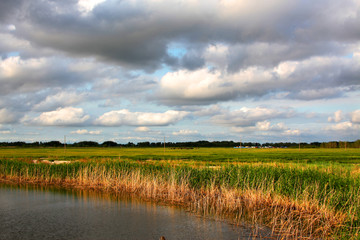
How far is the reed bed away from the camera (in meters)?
13.6

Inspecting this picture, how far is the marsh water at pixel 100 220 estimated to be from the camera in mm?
13094

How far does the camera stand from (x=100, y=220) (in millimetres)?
15633

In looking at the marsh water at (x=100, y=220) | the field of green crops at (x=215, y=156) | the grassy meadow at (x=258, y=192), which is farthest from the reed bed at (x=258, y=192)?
the field of green crops at (x=215, y=156)

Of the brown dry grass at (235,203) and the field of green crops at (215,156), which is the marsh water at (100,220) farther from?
the field of green crops at (215,156)

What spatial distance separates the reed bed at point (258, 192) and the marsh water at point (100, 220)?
1761 millimetres

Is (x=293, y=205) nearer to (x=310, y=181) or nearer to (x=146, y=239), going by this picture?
(x=310, y=181)

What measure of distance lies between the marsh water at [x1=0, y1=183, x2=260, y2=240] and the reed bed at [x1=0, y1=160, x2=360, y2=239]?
176 cm

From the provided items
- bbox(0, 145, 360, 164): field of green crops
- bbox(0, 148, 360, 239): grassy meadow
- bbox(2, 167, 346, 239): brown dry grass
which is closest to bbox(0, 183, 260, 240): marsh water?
bbox(2, 167, 346, 239): brown dry grass

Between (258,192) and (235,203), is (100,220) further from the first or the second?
(258,192)

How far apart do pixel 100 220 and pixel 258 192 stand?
10089 mm

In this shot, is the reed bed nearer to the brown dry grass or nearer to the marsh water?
the brown dry grass

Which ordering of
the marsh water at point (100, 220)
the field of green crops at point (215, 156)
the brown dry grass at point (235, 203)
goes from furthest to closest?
the field of green crops at point (215, 156) → the brown dry grass at point (235, 203) → the marsh water at point (100, 220)

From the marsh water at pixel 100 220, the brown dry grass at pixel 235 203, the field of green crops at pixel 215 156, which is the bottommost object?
the field of green crops at pixel 215 156

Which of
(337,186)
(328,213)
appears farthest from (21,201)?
(337,186)
